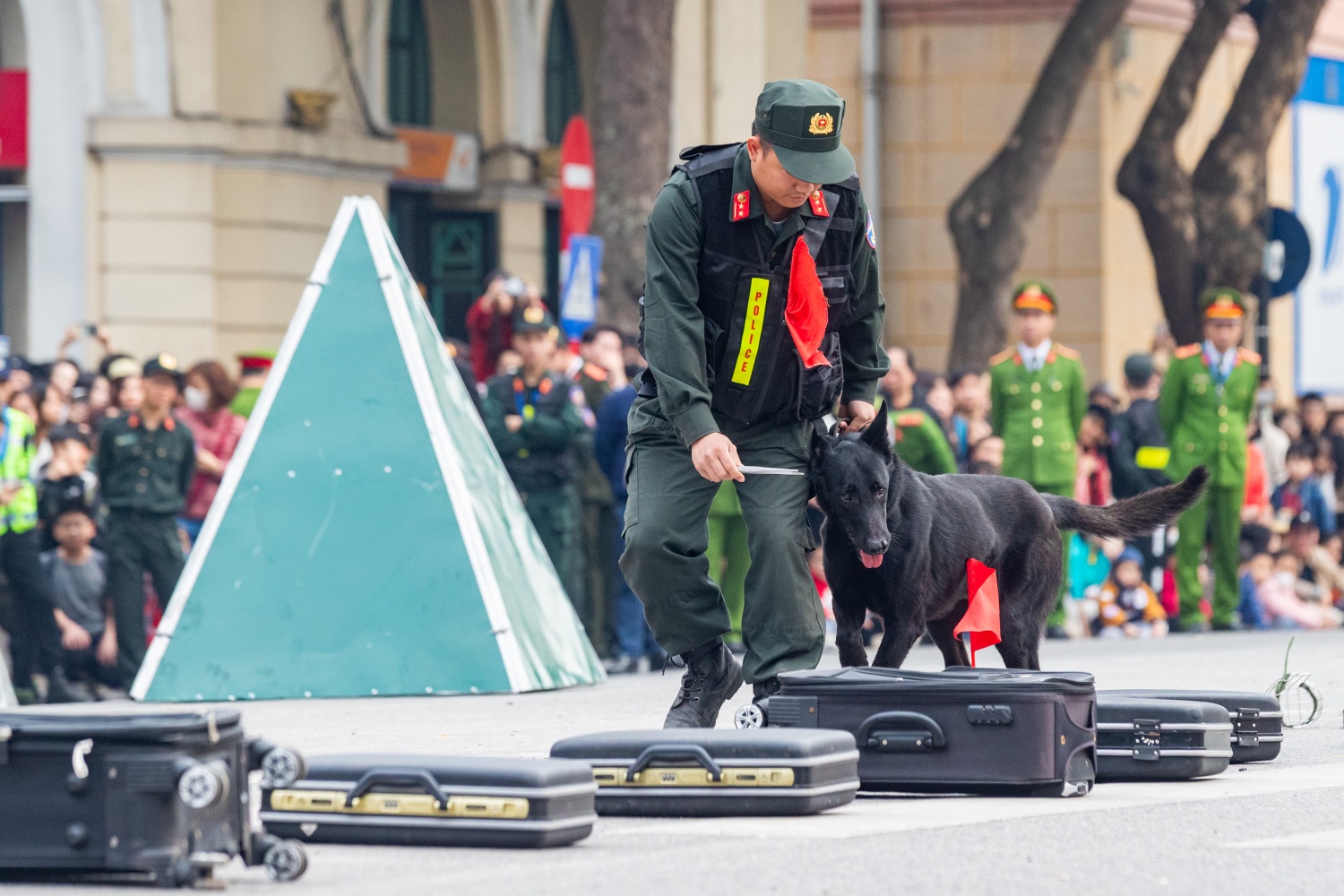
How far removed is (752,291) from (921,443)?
739cm

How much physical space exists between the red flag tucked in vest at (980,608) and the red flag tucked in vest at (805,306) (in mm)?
1102

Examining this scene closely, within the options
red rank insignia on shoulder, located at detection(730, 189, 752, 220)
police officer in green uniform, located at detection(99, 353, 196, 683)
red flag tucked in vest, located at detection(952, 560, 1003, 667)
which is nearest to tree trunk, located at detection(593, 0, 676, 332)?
police officer in green uniform, located at detection(99, 353, 196, 683)

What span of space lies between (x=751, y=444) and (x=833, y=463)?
13.4 inches

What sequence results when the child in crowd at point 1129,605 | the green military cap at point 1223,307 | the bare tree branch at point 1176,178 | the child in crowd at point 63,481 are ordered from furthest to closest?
the bare tree branch at point 1176,178
the child in crowd at point 1129,605
the green military cap at point 1223,307
the child in crowd at point 63,481

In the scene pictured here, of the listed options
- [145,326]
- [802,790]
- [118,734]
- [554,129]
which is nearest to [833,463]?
[802,790]

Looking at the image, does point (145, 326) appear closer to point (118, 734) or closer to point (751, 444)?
point (751, 444)

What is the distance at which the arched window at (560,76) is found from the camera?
25672mm

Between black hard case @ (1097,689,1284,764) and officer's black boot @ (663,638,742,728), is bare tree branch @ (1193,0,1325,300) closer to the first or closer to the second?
black hard case @ (1097,689,1284,764)

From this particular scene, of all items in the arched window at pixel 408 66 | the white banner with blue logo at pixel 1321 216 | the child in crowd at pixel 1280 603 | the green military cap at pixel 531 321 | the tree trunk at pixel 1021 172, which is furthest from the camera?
the white banner with blue logo at pixel 1321 216

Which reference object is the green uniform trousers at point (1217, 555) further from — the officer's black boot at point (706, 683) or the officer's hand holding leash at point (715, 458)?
the officer's hand holding leash at point (715, 458)

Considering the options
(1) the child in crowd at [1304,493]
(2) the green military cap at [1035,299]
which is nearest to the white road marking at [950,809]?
(2) the green military cap at [1035,299]

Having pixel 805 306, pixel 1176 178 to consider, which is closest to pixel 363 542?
pixel 805 306

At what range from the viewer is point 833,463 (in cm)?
790

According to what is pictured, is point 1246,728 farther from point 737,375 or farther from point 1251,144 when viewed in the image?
point 1251,144
